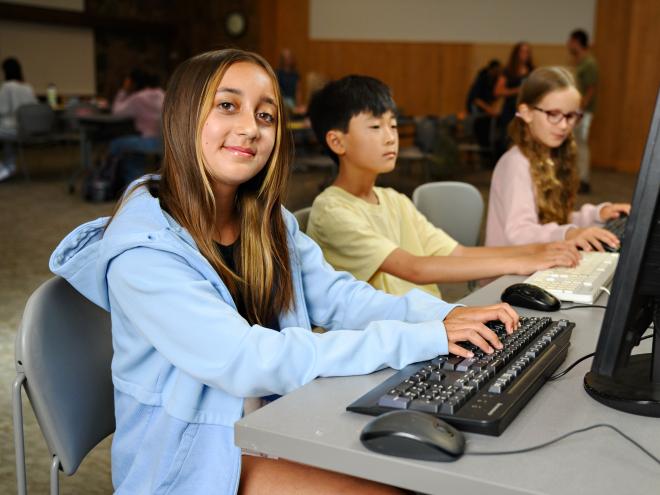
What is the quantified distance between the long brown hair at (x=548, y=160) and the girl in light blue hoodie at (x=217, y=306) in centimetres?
124

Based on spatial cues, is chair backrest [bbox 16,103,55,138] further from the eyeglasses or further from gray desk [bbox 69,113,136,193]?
the eyeglasses

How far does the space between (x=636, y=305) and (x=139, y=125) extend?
7287 mm

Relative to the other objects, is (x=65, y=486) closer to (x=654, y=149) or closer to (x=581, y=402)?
(x=581, y=402)

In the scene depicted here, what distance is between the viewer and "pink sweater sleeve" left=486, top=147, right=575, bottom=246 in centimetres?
239

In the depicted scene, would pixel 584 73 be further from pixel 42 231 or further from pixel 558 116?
pixel 558 116

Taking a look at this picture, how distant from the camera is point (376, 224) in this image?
217 centimetres

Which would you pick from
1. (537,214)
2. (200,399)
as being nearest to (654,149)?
(200,399)

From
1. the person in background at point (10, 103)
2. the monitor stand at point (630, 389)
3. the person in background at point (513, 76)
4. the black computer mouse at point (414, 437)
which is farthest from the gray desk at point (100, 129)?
the black computer mouse at point (414, 437)

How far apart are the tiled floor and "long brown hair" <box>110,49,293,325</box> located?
3.88ft

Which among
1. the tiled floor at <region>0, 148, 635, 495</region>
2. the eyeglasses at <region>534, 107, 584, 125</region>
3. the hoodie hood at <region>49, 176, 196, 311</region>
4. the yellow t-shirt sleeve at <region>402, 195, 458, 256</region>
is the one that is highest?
the eyeglasses at <region>534, 107, 584, 125</region>

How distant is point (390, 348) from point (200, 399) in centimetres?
30

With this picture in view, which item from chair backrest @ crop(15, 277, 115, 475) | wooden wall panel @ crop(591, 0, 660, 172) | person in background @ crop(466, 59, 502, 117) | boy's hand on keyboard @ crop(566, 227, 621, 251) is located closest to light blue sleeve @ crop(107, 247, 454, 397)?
chair backrest @ crop(15, 277, 115, 475)

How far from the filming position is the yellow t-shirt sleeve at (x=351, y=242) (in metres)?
1.98

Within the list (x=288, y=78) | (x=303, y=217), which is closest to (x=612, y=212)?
(x=303, y=217)
